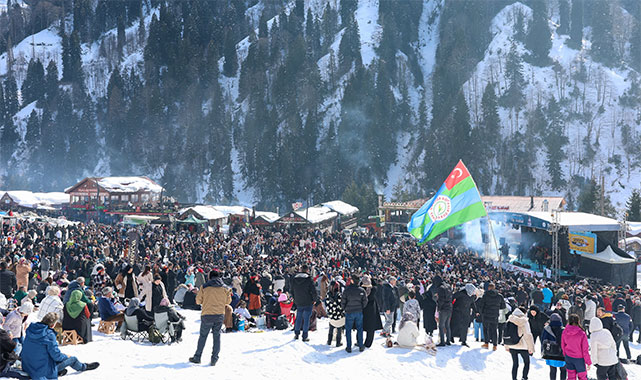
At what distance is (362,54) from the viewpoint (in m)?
109

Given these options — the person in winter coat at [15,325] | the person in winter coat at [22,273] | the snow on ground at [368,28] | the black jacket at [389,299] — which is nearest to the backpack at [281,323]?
the black jacket at [389,299]

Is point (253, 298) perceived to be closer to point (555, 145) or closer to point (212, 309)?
point (212, 309)

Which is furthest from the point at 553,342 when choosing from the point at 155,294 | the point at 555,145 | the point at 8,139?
the point at 8,139

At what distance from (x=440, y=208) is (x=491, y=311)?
6340 millimetres

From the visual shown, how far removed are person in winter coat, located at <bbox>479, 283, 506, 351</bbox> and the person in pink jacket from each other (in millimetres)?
2465

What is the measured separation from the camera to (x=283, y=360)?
9055mm

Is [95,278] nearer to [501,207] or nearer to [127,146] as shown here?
[501,207]

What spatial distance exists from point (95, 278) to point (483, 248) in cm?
2717

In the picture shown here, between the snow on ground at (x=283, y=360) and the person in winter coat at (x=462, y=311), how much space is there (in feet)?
0.91

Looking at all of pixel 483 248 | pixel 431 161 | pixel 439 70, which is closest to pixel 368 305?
pixel 483 248

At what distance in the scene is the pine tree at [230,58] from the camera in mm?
114625

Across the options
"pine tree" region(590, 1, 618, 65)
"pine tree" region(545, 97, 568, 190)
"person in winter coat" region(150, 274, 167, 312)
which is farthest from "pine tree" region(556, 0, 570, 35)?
"person in winter coat" region(150, 274, 167, 312)

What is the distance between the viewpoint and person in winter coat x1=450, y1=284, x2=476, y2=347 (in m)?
10.8

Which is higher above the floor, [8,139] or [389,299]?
[8,139]
